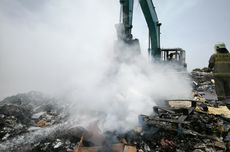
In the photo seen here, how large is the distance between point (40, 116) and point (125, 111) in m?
2.82

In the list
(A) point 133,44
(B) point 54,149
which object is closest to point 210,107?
(A) point 133,44

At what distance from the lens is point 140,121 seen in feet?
14.5

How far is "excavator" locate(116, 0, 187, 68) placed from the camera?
7142mm

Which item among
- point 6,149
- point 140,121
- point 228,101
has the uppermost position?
point 228,101

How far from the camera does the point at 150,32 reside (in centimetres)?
946

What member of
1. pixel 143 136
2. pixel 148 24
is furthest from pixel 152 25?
pixel 143 136

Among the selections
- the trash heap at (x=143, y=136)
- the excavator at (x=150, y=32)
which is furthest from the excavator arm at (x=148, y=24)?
the trash heap at (x=143, y=136)

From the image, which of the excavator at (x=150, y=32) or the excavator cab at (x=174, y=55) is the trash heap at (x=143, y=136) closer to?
the excavator at (x=150, y=32)

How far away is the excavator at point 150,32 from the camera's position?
714 centimetres

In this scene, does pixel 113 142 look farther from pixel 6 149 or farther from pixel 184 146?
pixel 6 149

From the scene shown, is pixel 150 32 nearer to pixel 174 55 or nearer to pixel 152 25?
pixel 152 25

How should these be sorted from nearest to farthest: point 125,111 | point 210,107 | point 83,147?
point 83,147, point 125,111, point 210,107

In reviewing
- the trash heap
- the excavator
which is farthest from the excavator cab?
the trash heap

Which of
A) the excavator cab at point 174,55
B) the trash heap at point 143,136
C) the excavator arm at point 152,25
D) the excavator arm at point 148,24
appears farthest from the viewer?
the excavator cab at point 174,55
